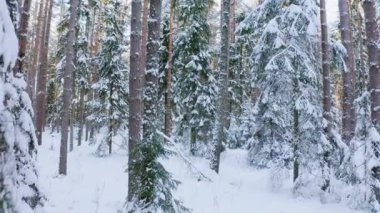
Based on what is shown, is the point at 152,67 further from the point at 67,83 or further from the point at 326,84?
the point at 67,83

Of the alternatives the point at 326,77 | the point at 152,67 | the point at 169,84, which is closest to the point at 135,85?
the point at 152,67

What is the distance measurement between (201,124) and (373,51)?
42.5 ft

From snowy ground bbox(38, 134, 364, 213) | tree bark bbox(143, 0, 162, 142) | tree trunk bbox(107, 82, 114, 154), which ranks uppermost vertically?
tree bark bbox(143, 0, 162, 142)

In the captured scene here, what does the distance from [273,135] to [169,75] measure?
7.04 metres

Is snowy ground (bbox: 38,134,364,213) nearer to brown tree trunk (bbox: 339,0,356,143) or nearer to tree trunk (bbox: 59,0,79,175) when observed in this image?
tree trunk (bbox: 59,0,79,175)

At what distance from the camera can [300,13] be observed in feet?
40.8

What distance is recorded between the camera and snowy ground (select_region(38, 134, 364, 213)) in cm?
954

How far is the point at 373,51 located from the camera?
860 centimetres

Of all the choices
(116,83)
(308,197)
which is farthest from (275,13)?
(116,83)

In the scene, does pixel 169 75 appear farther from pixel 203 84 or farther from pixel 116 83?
pixel 116 83

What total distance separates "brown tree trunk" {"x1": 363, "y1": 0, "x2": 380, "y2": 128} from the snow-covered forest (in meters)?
0.02

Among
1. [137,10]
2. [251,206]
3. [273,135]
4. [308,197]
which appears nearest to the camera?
[137,10]

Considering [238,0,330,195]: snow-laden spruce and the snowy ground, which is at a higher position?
[238,0,330,195]: snow-laden spruce

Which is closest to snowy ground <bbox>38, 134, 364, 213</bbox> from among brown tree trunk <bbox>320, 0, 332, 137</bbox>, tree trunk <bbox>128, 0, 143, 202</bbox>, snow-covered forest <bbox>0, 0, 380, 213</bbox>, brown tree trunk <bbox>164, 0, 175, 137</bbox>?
snow-covered forest <bbox>0, 0, 380, 213</bbox>
